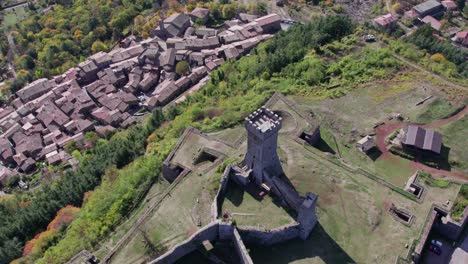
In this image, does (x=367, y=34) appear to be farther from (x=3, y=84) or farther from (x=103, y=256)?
(x=3, y=84)

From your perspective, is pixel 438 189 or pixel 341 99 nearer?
pixel 438 189

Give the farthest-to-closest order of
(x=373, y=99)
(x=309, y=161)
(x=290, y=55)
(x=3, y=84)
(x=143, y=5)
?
(x=143, y=5)
(x=3, y=84)
(x=290, y=55)
(x=373, y=99)
(x=309, y=161)

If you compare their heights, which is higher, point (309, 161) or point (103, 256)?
point (309, 161)

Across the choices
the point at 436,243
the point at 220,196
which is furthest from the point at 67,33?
the point at 436,243

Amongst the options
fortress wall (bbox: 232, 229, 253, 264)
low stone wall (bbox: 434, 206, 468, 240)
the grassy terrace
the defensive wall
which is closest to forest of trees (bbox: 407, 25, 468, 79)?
low stone wall (bbox: 434, 206, 468, 240)

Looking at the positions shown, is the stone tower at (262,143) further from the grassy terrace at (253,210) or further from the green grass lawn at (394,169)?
the green grass lawn at (394,169)

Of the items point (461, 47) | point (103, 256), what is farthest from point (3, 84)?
point (461, 47)

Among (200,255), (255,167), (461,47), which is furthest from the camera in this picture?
(461,47)

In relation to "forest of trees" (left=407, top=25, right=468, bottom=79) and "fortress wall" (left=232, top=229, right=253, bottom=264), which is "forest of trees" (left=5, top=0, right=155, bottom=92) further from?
"fortress wall" (left=232, top=229, right=253, bottom=264)
